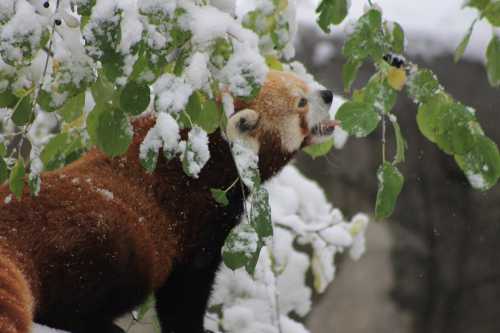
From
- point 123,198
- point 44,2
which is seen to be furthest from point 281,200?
point 44,2

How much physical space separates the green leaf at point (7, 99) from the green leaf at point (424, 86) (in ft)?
2.37

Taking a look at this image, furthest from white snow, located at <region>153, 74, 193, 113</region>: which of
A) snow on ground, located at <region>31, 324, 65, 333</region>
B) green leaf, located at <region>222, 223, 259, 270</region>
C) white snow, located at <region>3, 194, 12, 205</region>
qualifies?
snow on ground, located at <region>31, 324, 65, 333</region>

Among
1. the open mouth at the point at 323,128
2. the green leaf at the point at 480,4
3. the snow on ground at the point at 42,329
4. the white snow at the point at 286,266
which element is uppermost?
the green leaf at the point at 480,4

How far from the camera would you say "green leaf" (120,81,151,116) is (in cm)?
120

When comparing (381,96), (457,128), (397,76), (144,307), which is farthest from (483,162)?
(144,307)

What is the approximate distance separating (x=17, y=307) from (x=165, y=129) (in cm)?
44

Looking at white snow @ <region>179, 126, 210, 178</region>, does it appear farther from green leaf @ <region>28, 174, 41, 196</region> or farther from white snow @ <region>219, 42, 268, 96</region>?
green leaf @ <region>28, 174, 41, 196</region>

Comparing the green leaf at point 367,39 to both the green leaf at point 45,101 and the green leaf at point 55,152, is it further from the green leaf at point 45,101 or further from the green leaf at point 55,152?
the green leaf at point 55,152

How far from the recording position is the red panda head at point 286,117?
2.14 m

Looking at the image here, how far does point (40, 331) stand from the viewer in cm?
165

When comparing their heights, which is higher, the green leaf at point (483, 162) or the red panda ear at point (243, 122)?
the green leaf at point (483, 162)

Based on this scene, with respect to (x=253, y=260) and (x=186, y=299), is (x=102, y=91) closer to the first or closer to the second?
(x=253, y=260)

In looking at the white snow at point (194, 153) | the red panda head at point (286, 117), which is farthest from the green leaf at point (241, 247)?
the red panda head at point (286, 117)

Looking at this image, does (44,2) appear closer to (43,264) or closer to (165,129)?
(165,129)
